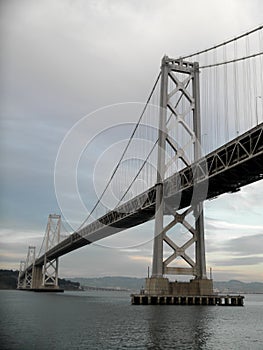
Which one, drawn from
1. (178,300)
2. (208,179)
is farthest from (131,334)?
(178,300)

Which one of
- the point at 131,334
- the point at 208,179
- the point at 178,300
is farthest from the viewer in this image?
the point at 178,300

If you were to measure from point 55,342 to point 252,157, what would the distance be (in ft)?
57.0

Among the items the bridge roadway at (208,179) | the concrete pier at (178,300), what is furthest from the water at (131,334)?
the bridge roadway at (208,179)

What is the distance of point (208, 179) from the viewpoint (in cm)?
3562

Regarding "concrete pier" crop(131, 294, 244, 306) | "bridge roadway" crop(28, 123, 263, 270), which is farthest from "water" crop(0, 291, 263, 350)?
"bridge roadway" crop(28, 123, 263, 270)

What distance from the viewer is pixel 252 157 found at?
1195 inches

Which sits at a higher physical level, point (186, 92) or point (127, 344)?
point (186, 92)

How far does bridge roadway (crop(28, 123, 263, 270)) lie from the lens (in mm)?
31562

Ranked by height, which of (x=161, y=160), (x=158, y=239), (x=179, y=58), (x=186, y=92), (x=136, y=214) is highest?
(x=179, y=58)

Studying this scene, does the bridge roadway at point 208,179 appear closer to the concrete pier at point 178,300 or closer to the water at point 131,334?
the concrete pier at point 178,300

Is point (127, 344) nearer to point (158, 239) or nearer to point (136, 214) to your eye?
point (158, 239)

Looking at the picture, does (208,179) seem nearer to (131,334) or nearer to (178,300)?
(178,300)

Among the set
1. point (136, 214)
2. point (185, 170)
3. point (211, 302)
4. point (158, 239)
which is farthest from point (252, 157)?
point (136, 214)

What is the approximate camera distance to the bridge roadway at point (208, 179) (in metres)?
31.6
